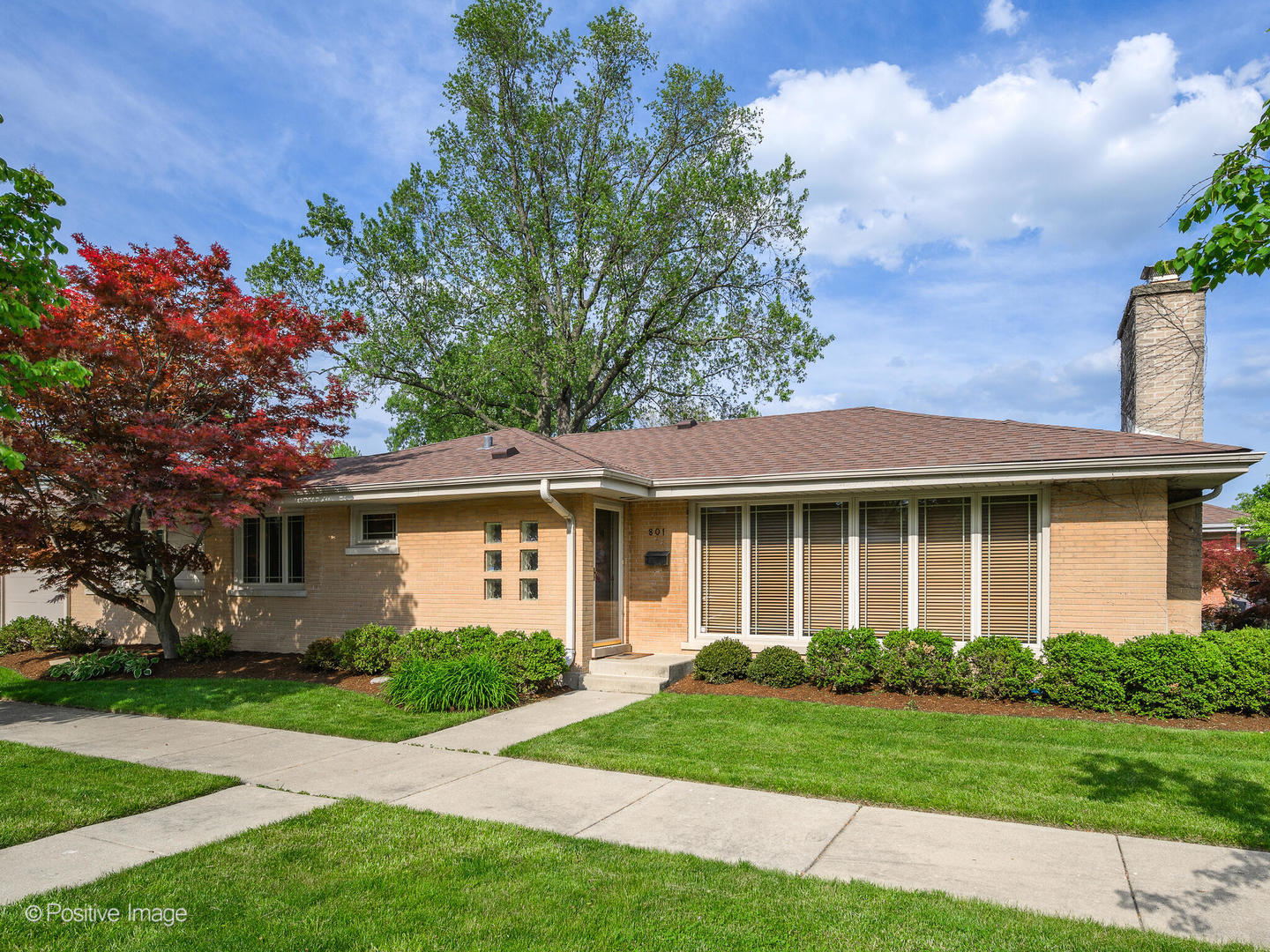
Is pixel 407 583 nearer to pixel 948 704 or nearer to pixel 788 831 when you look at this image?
pixel 948 704

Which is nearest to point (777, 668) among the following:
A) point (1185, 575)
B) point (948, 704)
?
point (948, 704)

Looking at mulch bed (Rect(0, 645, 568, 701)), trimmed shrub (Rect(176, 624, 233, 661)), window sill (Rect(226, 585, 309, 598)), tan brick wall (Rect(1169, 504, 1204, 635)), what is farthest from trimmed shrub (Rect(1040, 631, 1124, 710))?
trimmed shrub (Rect(176, 624, 233, 661))

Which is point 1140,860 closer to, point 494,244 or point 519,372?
point 519,372

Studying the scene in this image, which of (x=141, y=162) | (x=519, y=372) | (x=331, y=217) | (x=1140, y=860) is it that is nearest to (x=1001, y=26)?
(x=1140, y=860)

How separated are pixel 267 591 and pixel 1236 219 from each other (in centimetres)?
1462

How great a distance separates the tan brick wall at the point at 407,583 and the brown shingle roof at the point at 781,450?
0.77 meters

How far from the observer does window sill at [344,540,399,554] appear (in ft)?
42.9

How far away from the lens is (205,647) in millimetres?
13359

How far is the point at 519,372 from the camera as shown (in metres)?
23.7

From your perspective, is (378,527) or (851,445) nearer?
(851,445)

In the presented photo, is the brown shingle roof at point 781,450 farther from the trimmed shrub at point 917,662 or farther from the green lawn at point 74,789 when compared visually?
the green lawn at point 74,789

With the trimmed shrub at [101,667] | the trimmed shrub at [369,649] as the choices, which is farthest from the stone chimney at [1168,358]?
the trimmed shrub at [101,667]

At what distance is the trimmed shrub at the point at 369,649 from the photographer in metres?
11.6

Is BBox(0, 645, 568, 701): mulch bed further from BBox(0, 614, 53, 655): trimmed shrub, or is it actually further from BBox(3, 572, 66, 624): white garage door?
BBox(3, 572, 66, 624): white garage door
